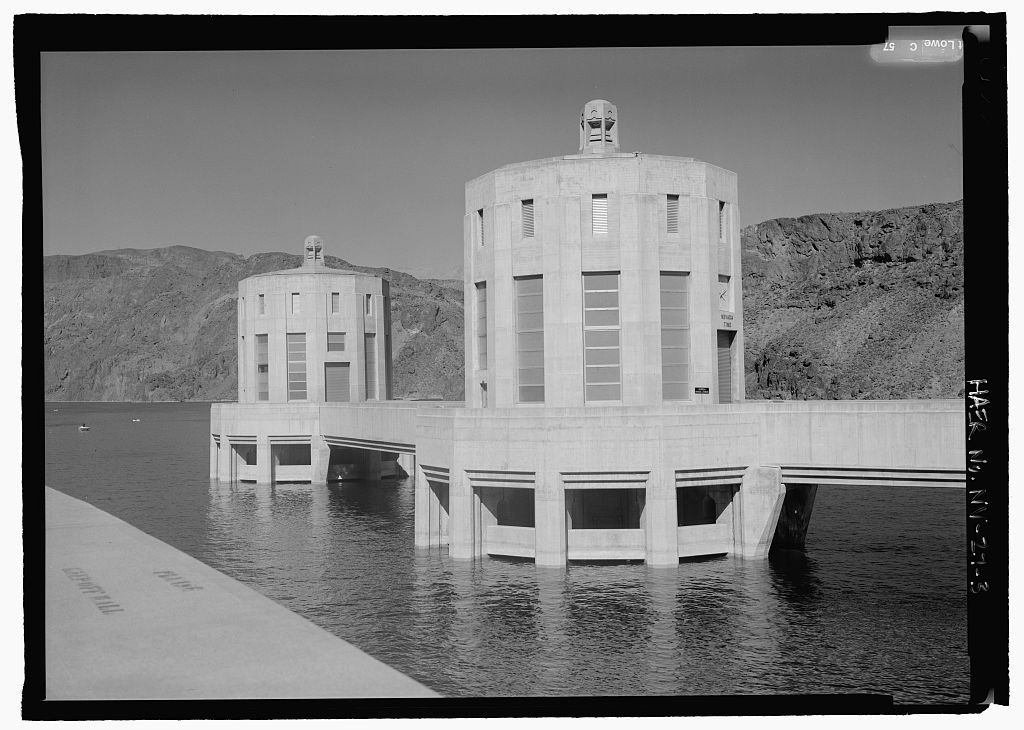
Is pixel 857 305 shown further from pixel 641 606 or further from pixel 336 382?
pixel 641 606

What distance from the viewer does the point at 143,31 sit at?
53.8ft

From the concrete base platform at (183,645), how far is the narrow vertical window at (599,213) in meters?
16.7

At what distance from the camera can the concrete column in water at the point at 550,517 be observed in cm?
3353

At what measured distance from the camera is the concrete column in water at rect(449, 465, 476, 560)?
115ft

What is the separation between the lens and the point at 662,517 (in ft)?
110

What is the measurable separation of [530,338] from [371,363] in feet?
124

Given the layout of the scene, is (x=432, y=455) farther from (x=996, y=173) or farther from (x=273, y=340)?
(x=273, y=340)

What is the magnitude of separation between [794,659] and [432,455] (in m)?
16.6

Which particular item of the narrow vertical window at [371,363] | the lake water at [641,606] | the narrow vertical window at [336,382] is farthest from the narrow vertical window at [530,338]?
the narrow vertical window at [371,363]

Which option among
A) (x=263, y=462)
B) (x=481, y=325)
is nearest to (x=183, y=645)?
(x=481, y=325)

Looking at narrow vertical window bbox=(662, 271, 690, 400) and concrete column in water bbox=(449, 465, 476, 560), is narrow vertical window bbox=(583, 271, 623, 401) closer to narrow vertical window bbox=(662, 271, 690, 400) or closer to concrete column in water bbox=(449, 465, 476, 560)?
narrow vertical window bbox=(662, 271, 690, 400)

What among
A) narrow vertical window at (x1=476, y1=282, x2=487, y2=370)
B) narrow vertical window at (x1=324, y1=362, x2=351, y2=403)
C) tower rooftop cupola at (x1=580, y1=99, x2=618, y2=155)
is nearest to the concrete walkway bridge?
narrow vertical window at (x1=476, y1=282, x2=487, y2=370)

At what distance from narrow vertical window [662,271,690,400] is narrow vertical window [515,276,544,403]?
4.25 m

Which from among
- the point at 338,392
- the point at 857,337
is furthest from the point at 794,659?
the point at 857,337
